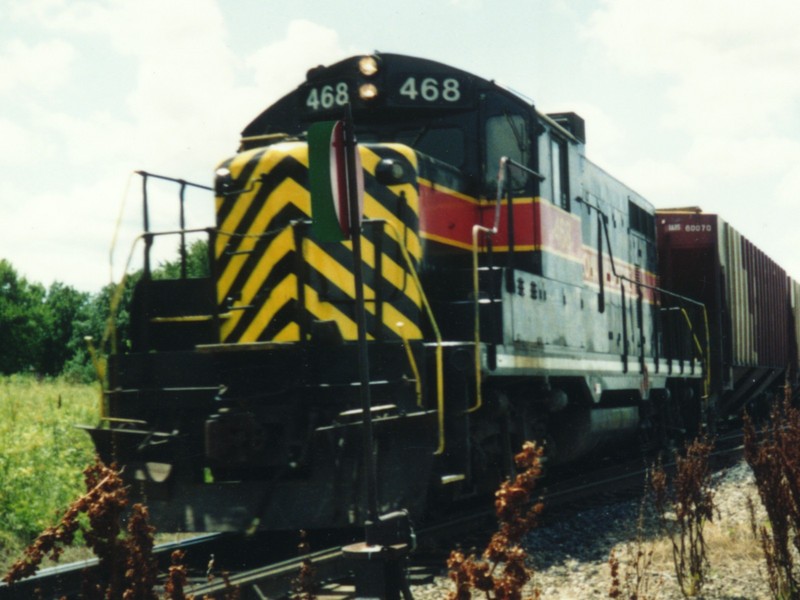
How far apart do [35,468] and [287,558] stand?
4181 mm

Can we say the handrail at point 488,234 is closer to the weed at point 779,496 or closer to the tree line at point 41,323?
the weed at point 779,496

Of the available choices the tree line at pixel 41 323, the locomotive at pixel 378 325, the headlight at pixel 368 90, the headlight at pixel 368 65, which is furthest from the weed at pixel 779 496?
the tree line at pixel 41 323

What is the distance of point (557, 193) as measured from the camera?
27.9ft

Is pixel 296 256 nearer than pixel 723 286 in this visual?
Yes

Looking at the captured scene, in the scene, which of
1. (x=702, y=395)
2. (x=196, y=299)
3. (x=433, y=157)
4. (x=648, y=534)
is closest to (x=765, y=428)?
(x=648, y=534)

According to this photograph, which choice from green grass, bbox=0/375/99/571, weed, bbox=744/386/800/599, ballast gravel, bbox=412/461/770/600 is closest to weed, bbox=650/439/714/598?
ballast gravel, bbox=412/461/770/600

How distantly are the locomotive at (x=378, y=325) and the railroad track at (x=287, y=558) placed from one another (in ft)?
1.05

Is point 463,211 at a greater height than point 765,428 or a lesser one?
greater

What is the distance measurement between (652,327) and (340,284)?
6.35 meters

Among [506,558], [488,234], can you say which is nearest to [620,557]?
[488,234]

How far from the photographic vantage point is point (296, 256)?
21.1 feet

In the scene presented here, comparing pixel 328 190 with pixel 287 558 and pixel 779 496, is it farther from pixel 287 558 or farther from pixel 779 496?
pixel 287 558

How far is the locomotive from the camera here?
6.04 m

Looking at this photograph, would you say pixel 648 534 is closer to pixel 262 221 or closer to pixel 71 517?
pixel 262 221
